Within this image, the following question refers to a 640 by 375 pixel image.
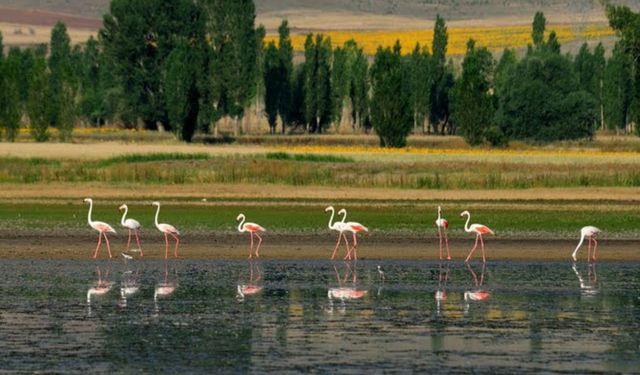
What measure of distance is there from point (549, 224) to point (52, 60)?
12364 cm

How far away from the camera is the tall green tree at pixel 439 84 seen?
428 feet

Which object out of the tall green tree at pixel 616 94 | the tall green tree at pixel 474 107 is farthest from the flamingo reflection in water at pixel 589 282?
the tall green tree at pixel 616 94

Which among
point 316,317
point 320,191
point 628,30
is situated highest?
point 628,30

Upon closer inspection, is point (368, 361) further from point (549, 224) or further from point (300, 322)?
point (549, 224)

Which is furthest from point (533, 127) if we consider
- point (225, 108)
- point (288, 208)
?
point (288, 208)

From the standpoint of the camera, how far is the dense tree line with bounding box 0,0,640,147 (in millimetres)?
92188

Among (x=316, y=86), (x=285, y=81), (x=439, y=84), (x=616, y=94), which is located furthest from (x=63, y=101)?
(x=616, y=94)

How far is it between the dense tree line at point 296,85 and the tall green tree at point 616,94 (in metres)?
0.14

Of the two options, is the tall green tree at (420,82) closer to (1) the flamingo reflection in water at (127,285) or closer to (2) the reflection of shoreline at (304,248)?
(2) the reflection of shoreline at (304,248)

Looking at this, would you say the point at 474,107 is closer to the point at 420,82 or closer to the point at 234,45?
the point at 234,45

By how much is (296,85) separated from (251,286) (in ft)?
343

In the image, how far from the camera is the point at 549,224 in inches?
1599

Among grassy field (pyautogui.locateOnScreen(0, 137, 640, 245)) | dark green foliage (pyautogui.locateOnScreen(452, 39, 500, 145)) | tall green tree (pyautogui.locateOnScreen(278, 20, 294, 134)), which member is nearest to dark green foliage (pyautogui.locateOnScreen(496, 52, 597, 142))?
dark green foliage (pyautogui.locateOnScreen(452, 39, 500, 145))

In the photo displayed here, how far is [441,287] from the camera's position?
28.2 m
